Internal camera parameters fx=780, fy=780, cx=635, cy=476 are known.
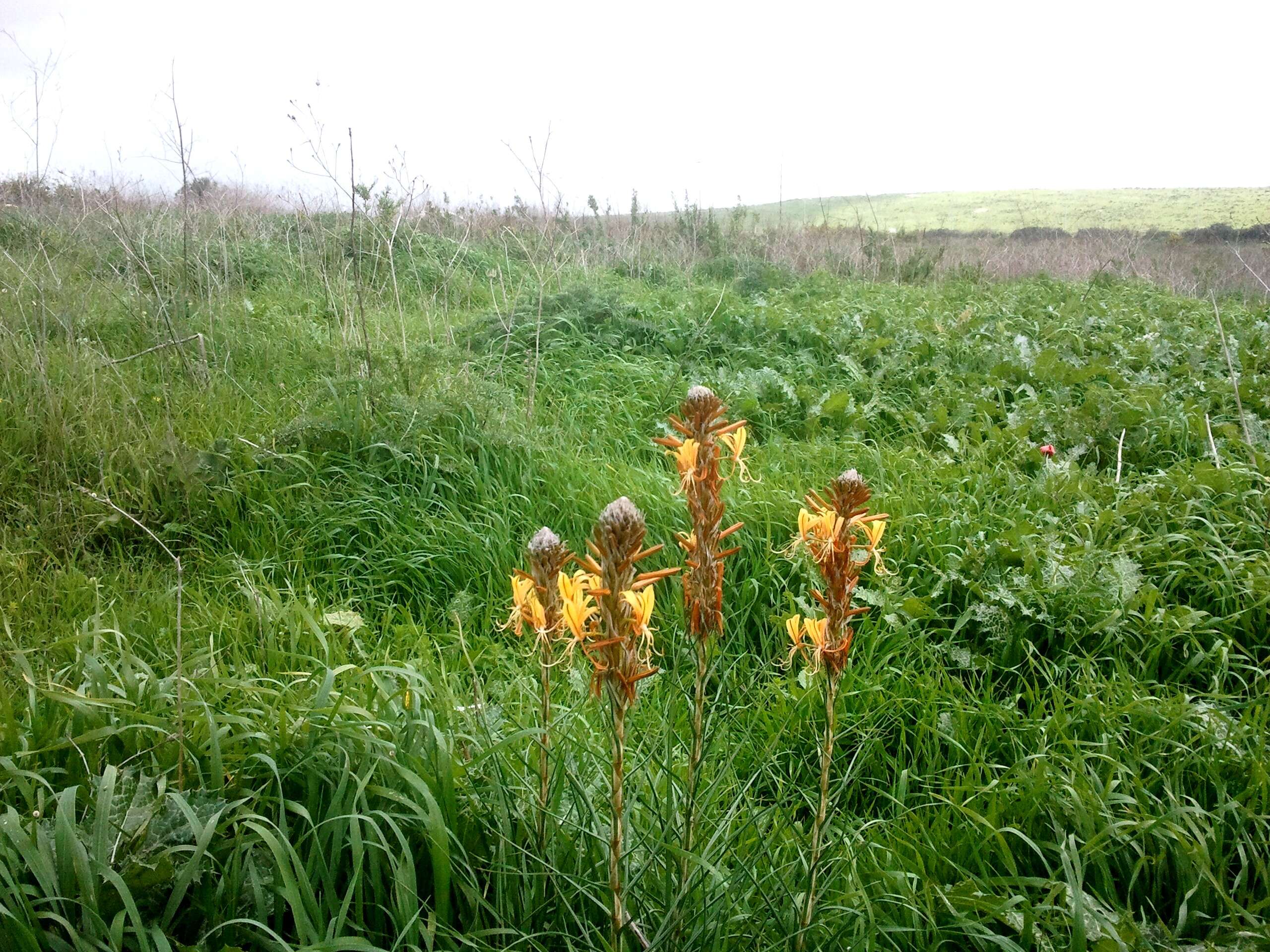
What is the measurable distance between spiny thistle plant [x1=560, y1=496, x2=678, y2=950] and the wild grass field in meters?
0.28

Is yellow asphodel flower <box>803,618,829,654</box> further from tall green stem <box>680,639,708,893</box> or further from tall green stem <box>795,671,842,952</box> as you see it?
tall green stem <box>680,639,708,893</box>

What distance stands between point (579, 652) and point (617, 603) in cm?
153

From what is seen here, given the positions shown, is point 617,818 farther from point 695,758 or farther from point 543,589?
point 543,589

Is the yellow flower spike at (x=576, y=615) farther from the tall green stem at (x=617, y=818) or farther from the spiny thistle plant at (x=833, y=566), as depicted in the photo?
the spiny thistle plant at (x=833, y=566)

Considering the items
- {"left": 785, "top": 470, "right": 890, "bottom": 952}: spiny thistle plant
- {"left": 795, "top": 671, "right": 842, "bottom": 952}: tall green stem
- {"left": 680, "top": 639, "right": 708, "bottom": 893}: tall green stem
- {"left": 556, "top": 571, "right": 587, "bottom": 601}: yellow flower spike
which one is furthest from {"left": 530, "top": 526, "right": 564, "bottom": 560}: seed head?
{"left": 795, "top": 671, "right": 842, "bottom": 952}: tall green stem

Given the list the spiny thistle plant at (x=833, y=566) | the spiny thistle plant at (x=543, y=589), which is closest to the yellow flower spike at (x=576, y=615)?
the spiny thistle plant at (x=543, y=589)

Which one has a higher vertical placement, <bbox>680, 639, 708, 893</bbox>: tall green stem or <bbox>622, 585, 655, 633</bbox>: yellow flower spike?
<bbox>622, 585, 655, 633</bbox>: yellow flower spike

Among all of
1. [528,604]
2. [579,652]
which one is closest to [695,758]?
[528,604]

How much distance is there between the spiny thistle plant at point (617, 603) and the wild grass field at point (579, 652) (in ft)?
0.91

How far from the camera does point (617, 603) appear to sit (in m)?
0.94

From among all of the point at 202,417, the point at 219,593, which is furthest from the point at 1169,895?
the point at 202,417

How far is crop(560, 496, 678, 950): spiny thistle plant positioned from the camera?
92 cm

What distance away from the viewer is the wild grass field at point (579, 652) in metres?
1.51

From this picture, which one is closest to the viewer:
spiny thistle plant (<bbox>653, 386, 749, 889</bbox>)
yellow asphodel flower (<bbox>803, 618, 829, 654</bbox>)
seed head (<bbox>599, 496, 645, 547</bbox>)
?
seed head (<bbox>599, 496, 645, 547</bbox>)
